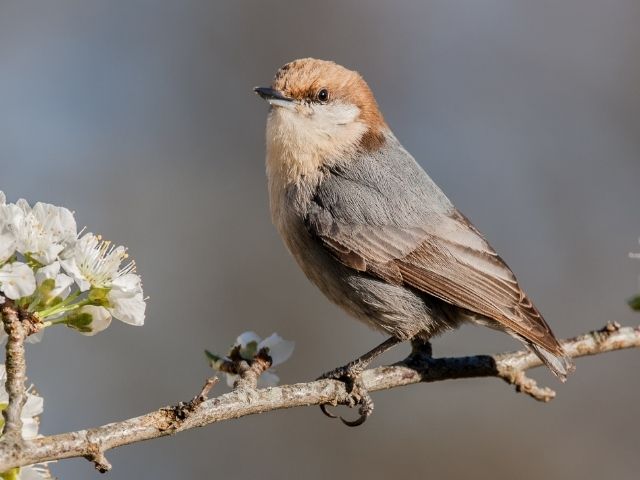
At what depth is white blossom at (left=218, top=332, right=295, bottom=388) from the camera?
283cm

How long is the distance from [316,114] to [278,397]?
1651mm

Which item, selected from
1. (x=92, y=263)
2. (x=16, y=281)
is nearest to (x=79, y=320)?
(x=92, y=263)

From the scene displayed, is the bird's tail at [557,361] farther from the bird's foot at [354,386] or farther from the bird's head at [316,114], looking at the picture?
the bird's head at [316,114]

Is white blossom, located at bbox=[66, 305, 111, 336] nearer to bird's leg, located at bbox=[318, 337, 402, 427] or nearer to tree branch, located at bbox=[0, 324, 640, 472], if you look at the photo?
tree branch, located at bbox=[0, 324, 640, 472]

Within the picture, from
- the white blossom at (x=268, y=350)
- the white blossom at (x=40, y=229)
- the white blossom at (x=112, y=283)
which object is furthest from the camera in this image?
the white blossom at (x=268, y=350)

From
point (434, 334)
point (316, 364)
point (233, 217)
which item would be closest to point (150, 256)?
point (233, 217)

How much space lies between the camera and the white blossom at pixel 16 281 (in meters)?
1.93

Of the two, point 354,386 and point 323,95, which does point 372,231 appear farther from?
point 354,386

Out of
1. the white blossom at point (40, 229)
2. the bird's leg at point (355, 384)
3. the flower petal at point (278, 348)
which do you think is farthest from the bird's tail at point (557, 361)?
the white blossom at point (40, 229)

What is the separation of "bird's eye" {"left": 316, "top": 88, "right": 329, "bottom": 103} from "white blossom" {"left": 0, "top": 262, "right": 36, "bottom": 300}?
2107 millimetres

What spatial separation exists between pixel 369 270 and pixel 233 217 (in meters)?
2.87

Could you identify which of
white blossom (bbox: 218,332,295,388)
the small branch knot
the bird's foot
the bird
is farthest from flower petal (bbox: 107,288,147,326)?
the bird

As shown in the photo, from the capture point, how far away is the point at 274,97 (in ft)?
12.1

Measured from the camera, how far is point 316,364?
19.4 ft
